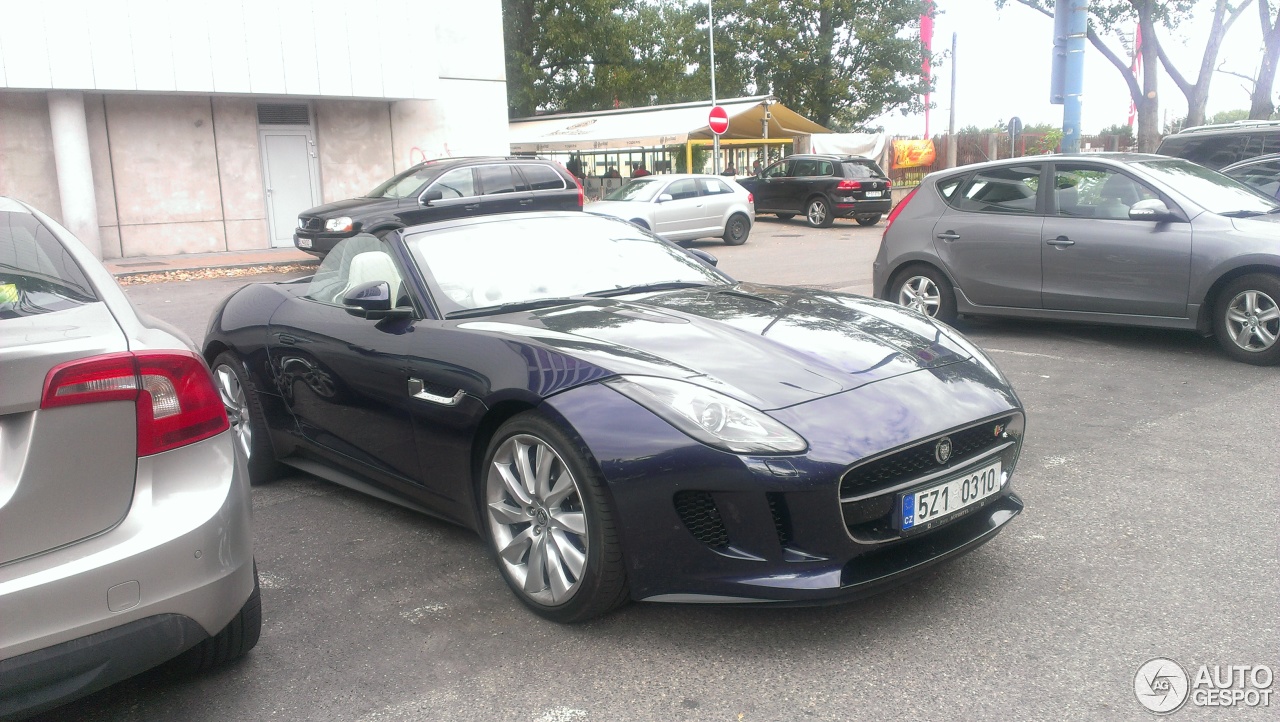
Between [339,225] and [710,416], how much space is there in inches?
492

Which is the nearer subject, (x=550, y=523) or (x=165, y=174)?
(x=550, y=523)

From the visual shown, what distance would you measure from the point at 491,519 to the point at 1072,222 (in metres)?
5.78

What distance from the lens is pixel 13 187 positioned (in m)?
16.7

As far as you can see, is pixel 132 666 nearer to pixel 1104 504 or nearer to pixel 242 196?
pixel 1104 504

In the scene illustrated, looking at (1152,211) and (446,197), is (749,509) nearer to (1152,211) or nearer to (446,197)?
(1152,211)

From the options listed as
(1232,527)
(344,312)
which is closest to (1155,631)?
(1232,527)

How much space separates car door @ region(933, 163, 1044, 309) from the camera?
775cm

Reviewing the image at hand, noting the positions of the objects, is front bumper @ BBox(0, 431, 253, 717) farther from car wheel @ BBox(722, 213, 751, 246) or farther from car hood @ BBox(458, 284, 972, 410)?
car wheel @ BBox(722, 213, 751, 246)

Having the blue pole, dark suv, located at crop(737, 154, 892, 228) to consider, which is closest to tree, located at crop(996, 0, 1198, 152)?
dark suv, located at crop(737, 154, 892, 228)

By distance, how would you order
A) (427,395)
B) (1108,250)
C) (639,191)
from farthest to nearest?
1. (639,191)
2. (1108,250)
3. (427,395)

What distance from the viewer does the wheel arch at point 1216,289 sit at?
6.63 metres

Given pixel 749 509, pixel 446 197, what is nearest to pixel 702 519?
pixel 749 509

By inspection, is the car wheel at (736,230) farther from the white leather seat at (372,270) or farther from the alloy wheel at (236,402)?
the white leather seat at (372,270)

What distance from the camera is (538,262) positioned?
4281mm
